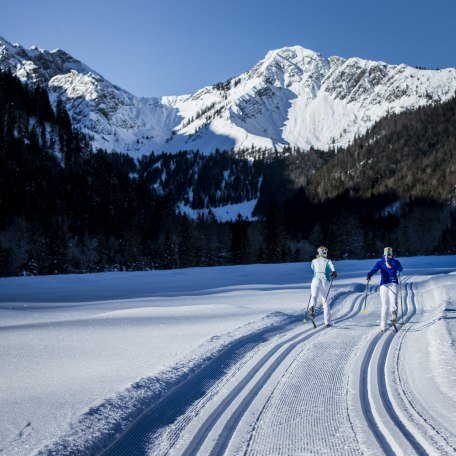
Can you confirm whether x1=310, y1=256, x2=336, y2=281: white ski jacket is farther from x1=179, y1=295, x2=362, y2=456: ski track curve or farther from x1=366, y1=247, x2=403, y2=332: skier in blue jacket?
x1=179, y1=295, x2=362, y2=456: ski track curve

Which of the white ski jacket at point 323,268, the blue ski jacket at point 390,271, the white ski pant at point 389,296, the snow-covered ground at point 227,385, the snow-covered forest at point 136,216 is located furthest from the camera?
the snow-covered forest at point 136,216

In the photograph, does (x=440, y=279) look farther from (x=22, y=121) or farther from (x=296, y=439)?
(x=22, y=121)

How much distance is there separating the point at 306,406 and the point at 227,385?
1379 millimetres

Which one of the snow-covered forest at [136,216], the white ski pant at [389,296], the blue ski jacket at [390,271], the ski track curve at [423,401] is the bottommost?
the ski track curve at [423,401]

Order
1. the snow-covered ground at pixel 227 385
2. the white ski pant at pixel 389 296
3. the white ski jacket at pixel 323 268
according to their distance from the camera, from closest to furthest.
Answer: the snow-covered ground at pixel 227 385 < the white ski pant at pixel 389 296 < the white ski jacket at pixel 323 268

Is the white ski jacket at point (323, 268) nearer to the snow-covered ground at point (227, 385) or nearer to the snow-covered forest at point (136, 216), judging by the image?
the snow-covered ground at point (227, 385)

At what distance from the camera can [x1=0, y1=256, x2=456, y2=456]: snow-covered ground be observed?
14.4ft

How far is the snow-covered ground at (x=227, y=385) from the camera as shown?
4.40m

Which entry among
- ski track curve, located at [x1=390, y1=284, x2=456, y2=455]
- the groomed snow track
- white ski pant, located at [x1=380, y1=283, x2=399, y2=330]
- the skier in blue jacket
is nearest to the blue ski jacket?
the skier in blue jacket

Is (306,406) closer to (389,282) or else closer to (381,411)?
(381,411)

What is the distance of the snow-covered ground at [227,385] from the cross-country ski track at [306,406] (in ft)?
0.06

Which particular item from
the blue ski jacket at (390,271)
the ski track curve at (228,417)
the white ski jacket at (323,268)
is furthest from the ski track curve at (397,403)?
the white ski jacket at (323,268)

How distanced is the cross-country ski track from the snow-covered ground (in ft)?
0.06

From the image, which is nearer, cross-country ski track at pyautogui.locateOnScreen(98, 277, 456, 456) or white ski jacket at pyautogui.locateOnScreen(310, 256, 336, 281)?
cross-country ski track at pyautogui.locateOnScreen(98, 277, 456, 456)
